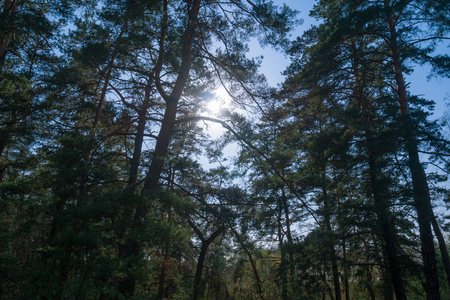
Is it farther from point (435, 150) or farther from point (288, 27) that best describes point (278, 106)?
point (435, 150)

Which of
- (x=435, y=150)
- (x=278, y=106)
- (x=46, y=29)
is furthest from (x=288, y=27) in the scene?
(x=46, y=29)

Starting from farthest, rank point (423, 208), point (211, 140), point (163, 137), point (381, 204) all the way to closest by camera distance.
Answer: point (211, 140) < point (381, 204) < point (423, 208) < point (163, 137)

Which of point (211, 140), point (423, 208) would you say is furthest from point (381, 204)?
point (211, 140)

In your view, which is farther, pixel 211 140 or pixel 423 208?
pixel 211 140

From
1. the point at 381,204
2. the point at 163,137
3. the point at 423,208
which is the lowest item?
the point at 423,208

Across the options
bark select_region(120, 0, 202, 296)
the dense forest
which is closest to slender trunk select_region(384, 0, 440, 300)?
the dense forest

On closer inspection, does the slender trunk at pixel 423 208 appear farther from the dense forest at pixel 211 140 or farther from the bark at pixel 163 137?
the bark at pixel 163 137

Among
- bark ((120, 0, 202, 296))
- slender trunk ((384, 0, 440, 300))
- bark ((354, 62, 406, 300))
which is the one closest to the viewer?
bark ((120, 0, 202, 296))

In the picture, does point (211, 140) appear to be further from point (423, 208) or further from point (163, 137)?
point (423, 208)

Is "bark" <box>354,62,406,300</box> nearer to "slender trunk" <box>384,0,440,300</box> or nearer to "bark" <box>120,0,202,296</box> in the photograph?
"slender trunk" <box>384,0,440,300</box>

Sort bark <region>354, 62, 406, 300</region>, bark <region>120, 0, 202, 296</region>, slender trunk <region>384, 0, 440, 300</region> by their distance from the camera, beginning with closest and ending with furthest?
1. bark <region>120, 0, 202, 296</region>
2. slender trunk <region>384, 0, 440, 300</region>
3. bark <region>354, 62, 406, 300</region>

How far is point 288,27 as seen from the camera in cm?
843

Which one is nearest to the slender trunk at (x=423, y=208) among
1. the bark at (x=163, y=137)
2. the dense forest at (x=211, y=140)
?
the dense forest at (x=211, y=140)

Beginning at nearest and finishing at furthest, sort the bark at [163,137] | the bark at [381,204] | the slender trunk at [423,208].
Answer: the bark at [163,137] → the slender trunk at [423,208] → the bark at [381,204]
